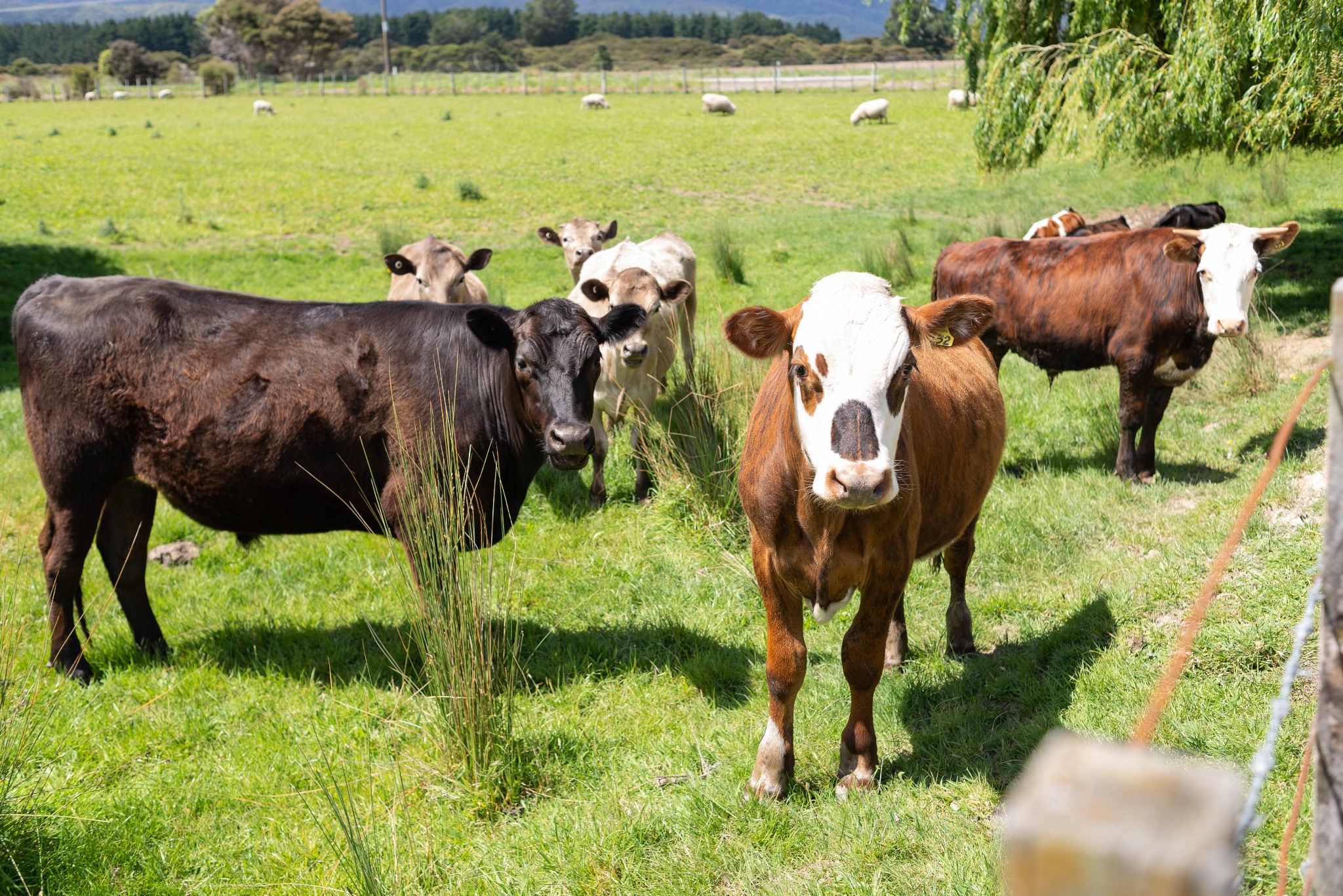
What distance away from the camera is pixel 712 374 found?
25.2 ft

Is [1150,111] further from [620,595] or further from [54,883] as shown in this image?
[54,883]

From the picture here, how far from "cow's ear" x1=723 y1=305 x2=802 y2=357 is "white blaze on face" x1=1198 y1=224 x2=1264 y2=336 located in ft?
16.5

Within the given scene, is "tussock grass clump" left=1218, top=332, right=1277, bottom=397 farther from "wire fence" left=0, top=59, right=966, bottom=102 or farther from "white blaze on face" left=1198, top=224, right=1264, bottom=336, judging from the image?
"wire fence" left=0, top=59, right=966, bottom=102

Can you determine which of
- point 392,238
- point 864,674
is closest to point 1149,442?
point 864,674

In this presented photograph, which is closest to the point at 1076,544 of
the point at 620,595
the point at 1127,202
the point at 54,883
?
the point at 620,595

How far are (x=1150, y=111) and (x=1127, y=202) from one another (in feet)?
29.6

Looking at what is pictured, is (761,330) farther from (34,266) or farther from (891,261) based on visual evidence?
(34,266)

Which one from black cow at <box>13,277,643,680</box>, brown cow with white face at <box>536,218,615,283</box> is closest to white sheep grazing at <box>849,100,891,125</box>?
brown cow with white face at <box>536,218,615,283</box>

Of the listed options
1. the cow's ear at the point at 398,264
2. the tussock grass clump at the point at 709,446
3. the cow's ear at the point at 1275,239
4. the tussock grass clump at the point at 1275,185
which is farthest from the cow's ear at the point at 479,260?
the tussock grass clump at the point at 1275,185

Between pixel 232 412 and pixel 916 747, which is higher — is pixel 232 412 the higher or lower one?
the higher one

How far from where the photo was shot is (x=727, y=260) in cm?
1573

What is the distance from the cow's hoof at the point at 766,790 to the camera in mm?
3861

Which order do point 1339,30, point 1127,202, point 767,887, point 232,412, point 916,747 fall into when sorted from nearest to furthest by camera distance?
point 767,887, point 916,747, point 232,412, point 1339,30, point 1127,202

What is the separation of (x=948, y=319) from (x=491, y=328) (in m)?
2.79
